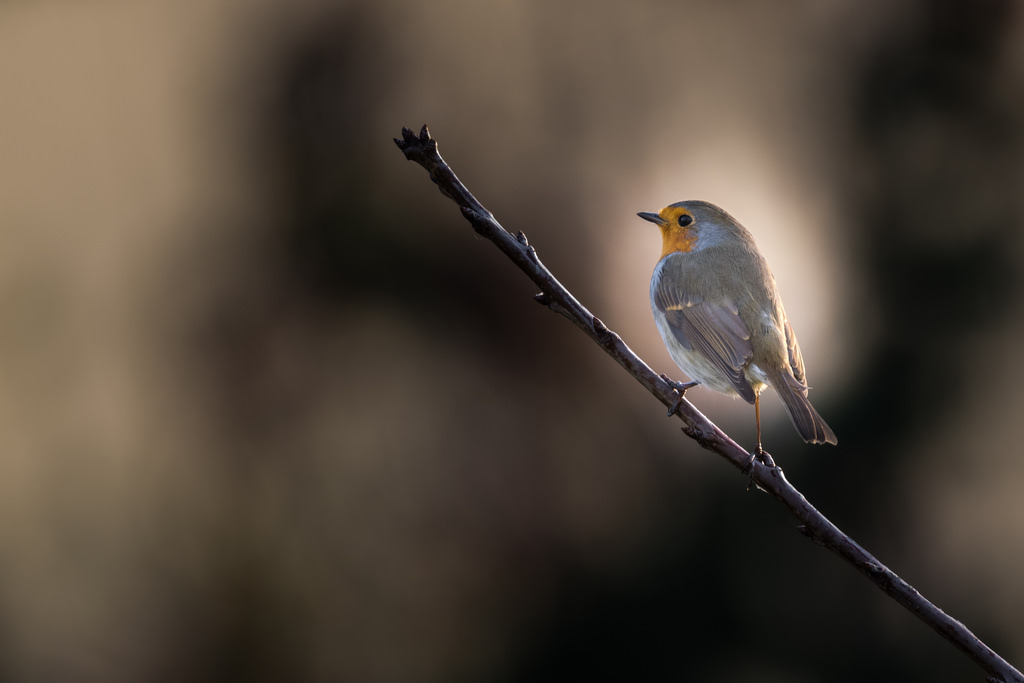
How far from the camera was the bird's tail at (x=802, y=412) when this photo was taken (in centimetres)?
147

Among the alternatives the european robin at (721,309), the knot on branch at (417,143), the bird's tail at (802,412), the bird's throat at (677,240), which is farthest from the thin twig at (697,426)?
the bird's throat at (677,240)

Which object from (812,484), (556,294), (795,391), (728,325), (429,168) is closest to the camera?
(429,168)

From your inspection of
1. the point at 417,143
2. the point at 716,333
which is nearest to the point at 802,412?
the point at 716,333

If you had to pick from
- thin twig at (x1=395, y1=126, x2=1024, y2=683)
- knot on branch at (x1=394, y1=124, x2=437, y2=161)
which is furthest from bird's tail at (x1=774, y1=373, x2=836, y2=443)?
knot on branch at (x1=394, y1=124, x2=437, y2=161)

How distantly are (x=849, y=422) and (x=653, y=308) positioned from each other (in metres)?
2.36

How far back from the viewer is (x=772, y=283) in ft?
6.15

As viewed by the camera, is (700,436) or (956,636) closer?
(956,636)

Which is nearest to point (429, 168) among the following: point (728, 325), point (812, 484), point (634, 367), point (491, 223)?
point (491, 223)

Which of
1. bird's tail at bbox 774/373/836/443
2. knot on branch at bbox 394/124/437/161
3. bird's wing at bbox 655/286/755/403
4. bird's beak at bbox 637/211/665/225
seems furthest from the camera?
bird's beak at bbox 637/211/665/225

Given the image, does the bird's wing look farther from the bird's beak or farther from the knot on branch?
the knot on branch

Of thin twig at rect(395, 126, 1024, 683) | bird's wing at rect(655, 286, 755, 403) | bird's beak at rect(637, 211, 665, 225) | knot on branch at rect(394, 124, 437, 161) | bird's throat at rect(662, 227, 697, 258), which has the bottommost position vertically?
thin twig at rect(395, 126, 1024, 683)

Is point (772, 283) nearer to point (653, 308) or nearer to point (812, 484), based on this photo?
point (653, 308)

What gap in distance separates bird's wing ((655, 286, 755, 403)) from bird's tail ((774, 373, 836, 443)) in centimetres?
7

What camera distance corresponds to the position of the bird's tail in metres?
1.47
